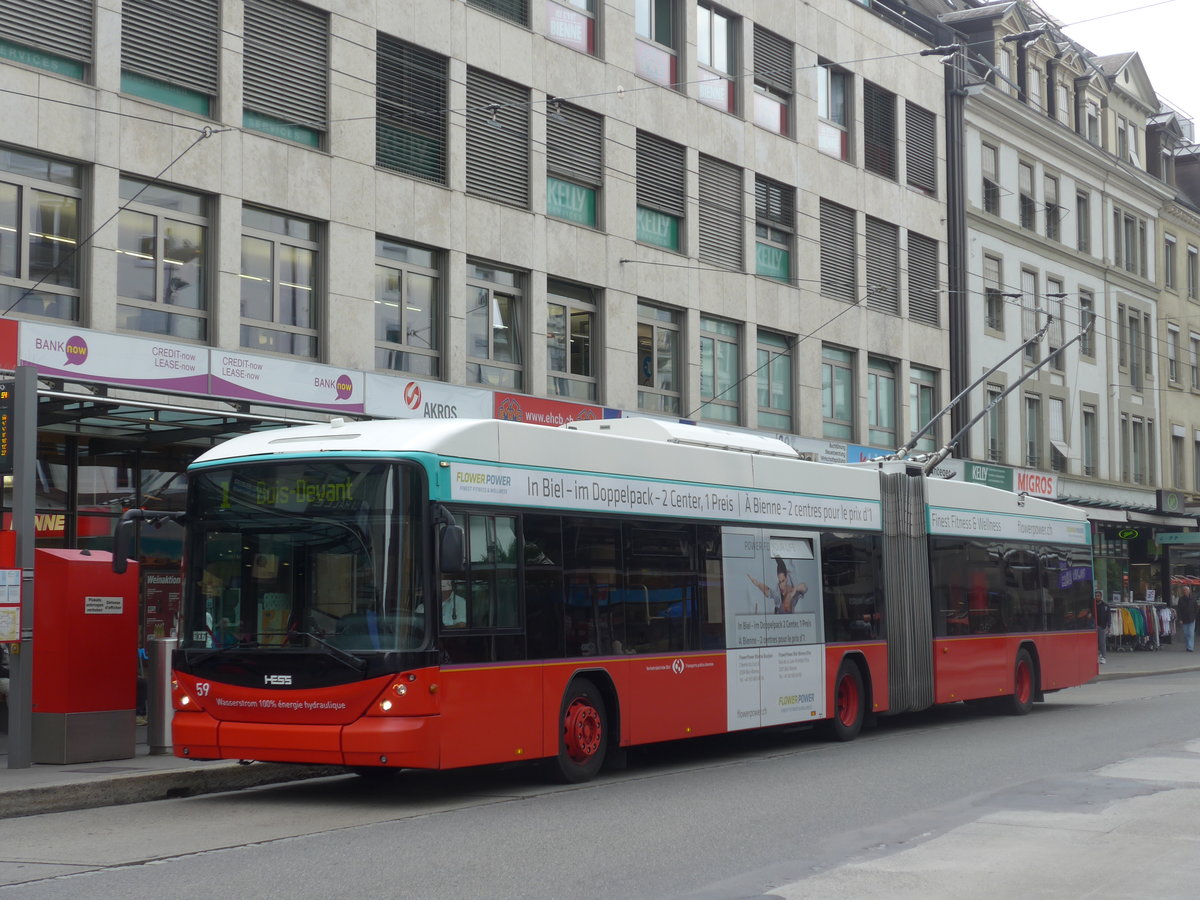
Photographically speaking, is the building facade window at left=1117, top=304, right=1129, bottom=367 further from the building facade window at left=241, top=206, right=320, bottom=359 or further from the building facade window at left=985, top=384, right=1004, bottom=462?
the building facade window at left=241, top=206, right=320, bottom=359

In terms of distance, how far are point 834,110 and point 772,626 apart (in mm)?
19303

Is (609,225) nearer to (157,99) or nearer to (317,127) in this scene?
(317,127)

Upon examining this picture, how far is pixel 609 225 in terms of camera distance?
86.7 feet

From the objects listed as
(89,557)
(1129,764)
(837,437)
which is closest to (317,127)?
(89,557)

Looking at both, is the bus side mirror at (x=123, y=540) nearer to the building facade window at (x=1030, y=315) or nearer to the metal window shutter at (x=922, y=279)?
the metal window shutter at (x=922, y=279)

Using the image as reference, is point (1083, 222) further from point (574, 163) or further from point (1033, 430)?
point (574, 163)

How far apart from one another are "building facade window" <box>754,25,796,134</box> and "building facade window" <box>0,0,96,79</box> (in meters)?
14.8

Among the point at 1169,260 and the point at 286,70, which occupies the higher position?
the point at 1169,260

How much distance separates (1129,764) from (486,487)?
6.46 metres

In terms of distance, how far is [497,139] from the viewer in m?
24.4

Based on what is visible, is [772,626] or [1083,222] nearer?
[772,626]

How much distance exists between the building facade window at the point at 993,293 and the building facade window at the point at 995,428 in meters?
1.55

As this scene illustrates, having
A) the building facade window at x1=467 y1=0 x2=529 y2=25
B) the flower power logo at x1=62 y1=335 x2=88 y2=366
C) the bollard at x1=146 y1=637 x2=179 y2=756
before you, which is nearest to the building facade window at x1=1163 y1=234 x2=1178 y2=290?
the building facade window at x1=467 y1=0 x2=529 y2=25

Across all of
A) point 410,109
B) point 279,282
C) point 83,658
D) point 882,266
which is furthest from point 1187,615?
point 83,658
